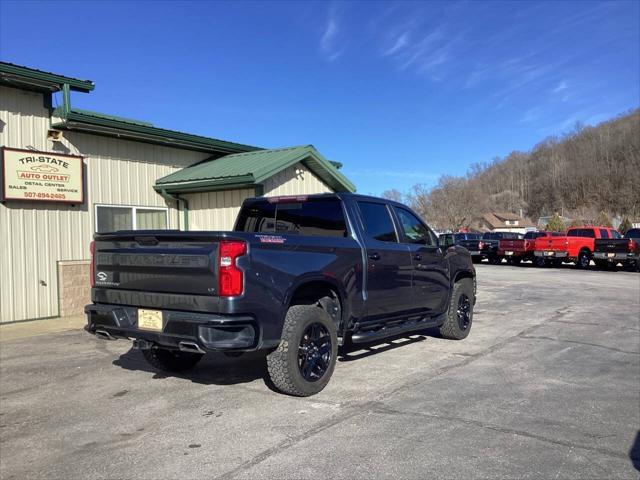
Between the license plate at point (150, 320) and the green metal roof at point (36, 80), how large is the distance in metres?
6.55

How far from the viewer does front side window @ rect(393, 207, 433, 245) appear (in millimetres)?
7195

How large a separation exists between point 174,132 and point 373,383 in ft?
27.8

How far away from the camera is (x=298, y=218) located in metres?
6.58

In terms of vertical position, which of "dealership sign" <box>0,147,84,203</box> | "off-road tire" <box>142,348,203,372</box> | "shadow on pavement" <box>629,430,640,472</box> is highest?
"dealership sign" <box>0,147,84,203</box>

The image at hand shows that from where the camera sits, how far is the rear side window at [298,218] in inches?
249

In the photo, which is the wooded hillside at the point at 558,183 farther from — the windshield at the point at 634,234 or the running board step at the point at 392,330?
the running board step at the point at 392,330

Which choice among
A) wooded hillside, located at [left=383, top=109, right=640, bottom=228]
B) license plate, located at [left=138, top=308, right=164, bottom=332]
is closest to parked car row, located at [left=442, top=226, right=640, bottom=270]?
license plate, located at [left=138, top=308, right=164, bottom=332]

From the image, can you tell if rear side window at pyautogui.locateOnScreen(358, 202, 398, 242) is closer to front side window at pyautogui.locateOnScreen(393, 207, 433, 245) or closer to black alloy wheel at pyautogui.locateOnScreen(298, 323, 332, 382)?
front side window at pyautogui.locateOnScreen(393, 207, 433, 245)

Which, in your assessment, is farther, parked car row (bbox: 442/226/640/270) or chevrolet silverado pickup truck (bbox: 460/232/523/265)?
chevrolet silverado pickup truck (bbox: 460/232/523/265)

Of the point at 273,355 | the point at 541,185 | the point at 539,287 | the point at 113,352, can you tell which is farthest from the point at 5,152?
the point at 541,185

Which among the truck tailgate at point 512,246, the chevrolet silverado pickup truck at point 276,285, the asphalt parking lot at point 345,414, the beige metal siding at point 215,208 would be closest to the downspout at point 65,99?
the beige metal siding at point 215,208

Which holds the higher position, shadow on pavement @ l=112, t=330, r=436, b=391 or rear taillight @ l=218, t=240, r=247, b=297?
rear taillight @ l=218, t=240, r=247, b=297

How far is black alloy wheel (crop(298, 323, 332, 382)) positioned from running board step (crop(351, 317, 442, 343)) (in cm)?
50

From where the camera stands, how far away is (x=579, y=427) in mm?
4547
